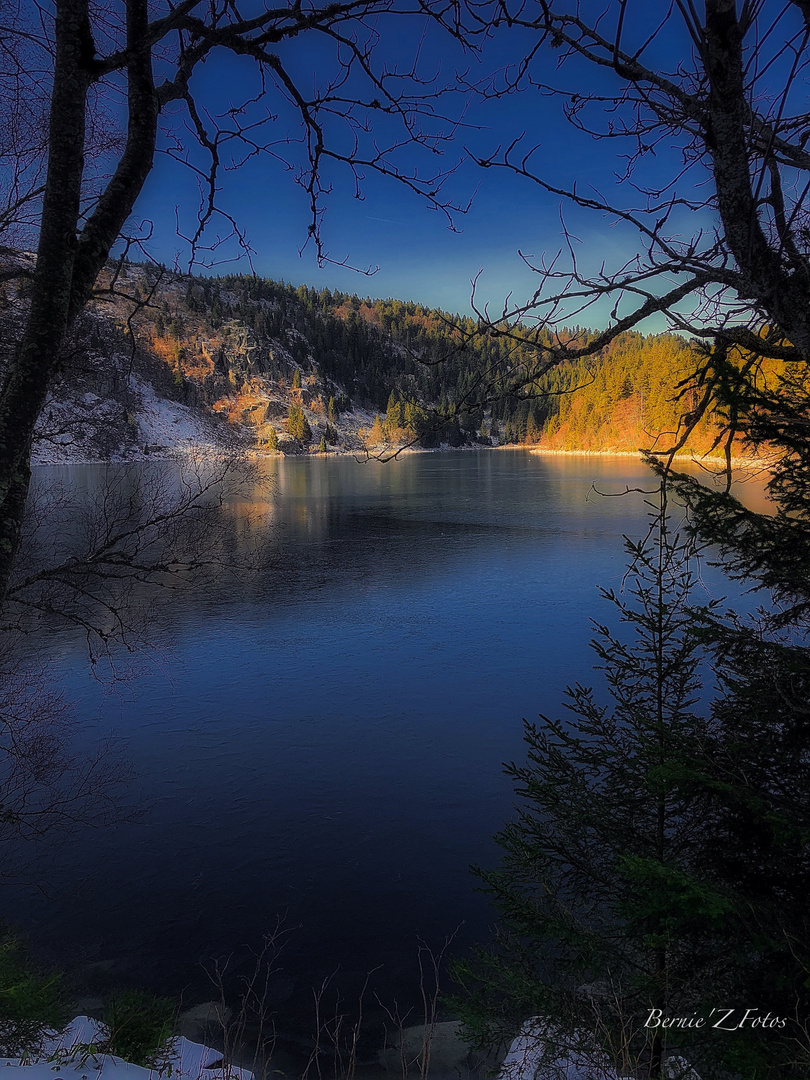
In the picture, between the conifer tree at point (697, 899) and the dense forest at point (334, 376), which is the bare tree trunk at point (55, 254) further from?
the dense forest at point (334, 376)

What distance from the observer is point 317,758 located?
11.5 m

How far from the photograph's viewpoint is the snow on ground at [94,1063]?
159 inches

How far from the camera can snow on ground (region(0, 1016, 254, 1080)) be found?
13.3 ft

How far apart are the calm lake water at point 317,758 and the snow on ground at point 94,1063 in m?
1.42

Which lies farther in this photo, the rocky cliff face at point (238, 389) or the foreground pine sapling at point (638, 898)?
the rocky cliff face at point (238, 389)

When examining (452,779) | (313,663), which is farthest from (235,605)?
(452,779)

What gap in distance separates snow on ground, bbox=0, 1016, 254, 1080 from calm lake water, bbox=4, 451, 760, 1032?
142 cm

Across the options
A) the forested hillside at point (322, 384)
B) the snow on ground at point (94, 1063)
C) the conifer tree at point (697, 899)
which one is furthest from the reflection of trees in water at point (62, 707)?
the forested hillside at point (322, 384)

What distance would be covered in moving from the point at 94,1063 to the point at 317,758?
6.79 m

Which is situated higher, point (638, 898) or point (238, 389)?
point (238, 389)

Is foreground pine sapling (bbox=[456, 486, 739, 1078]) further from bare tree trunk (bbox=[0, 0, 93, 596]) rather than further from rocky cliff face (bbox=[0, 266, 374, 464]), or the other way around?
rocky cliff face (bbox=[0, 266, 374, 464])
